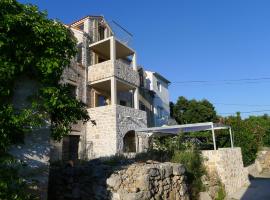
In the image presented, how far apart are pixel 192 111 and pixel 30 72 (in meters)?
31.3

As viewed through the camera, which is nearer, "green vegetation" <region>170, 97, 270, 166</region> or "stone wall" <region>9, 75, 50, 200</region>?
"stone wall" <region>9, 75, 50, 200</region>

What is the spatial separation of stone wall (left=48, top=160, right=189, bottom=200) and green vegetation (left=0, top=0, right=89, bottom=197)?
2730mm

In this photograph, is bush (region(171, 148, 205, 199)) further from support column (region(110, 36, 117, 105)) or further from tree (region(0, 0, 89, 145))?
tree (region(0, 0, 89, 145))

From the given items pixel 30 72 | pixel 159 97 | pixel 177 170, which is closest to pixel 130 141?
pixel 159 97

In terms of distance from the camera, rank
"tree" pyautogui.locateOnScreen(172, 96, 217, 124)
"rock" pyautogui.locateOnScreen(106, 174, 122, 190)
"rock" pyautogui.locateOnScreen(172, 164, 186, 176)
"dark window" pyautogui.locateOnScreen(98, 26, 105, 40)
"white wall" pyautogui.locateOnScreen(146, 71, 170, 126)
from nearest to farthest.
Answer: "rock" pyautogui.locateOnScreen(106, 174, 122, 190) < "rock" pyautogui.locateOnScreen(172, 164, 186, 176) < "dark window" pyautogui.locateOnScreen(98, 26, 105, 40) < "white wall" pyautogui.locateOnScreen(146, 71, 170, 126) < "tree" pyautogui.locateOnScreen(172, 96, 217, 124)

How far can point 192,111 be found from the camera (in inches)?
1444

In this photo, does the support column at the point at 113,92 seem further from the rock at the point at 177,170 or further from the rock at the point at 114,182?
the rock at the point at 114,182

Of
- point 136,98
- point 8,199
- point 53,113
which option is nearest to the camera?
point 8,199

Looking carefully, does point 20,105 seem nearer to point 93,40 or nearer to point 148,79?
point 93,40

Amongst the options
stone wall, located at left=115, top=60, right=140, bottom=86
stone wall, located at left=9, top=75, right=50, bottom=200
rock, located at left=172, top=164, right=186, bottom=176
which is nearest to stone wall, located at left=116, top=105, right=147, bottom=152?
stone wall, located at left=115, top=60, right=140, bottom=86

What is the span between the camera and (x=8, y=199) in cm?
549

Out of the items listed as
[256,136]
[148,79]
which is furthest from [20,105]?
[256,136]

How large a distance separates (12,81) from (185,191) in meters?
8.34

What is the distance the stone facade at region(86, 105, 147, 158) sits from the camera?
727 inches
